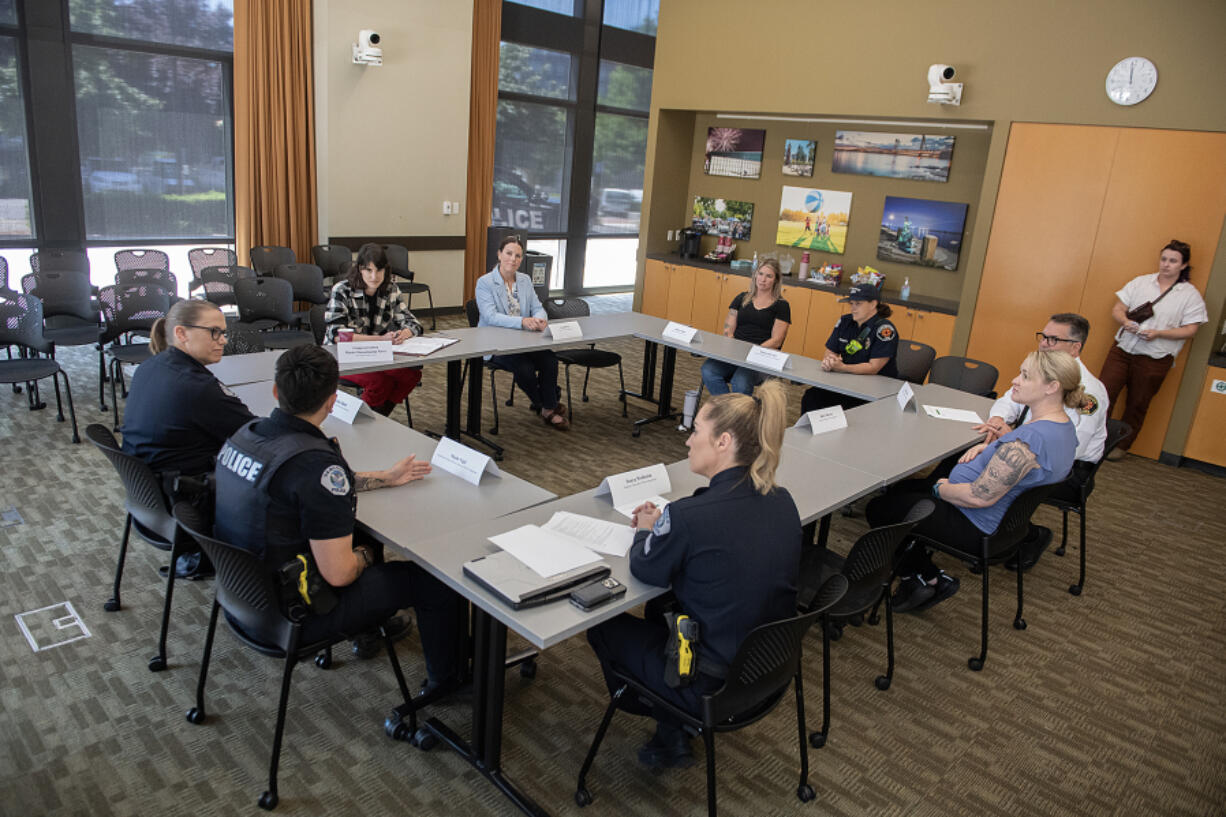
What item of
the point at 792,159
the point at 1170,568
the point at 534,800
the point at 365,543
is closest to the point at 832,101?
the point at 792,159

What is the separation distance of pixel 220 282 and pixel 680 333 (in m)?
3.51

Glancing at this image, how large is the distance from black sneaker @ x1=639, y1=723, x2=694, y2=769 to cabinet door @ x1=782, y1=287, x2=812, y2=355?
18.9ft

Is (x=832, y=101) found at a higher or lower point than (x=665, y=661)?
higher

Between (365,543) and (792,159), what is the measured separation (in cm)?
672

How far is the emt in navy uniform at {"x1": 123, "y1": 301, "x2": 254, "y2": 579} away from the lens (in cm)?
293

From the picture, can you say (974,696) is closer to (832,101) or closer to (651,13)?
(832,101)

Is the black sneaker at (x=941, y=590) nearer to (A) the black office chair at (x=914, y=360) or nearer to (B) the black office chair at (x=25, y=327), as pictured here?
(A) the black office chair at (x=914, y=360)

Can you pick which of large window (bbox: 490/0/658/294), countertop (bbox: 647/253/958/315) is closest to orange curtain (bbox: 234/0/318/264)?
large window (bbox: 490/0/658/294)

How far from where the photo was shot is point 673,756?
8.80ft

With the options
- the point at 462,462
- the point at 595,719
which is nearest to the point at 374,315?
the point at 462,462

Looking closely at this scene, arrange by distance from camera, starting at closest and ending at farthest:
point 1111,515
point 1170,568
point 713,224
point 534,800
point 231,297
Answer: point 534,800 → point 1170,568 → point 1111,515 → point 231,297 → point 713,224

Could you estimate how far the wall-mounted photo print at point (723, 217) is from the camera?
896 cm

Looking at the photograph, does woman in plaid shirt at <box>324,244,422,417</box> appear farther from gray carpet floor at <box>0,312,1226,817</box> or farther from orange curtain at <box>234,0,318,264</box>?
orange curtain at <box>234,0,318,264</box>

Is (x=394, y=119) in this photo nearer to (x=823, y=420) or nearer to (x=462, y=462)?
(x=823, y=420)
